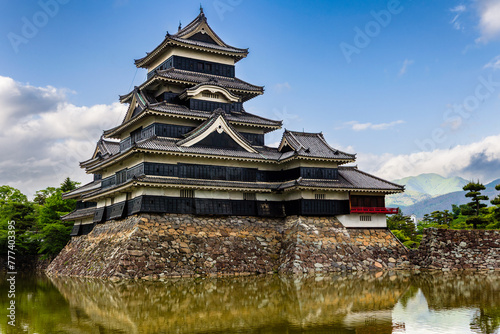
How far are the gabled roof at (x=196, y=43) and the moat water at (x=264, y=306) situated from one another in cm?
1798

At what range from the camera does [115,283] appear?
81.0ft

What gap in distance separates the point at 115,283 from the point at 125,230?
5598mm

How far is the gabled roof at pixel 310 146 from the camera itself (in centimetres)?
3341

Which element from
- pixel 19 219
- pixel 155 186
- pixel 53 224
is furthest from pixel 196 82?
pixel 19 219

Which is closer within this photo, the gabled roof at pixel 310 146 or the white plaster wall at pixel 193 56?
the gabled roof at pixel 310 146

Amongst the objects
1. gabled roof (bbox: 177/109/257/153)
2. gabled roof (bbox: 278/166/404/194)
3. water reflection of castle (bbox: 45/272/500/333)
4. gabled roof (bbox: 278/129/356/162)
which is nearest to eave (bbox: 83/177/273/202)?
gabled roof (bbox: 278/166/404/194)

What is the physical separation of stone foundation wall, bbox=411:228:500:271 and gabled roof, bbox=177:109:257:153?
516 inches

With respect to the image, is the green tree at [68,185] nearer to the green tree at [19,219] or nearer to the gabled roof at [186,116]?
the green tree at [19,219]

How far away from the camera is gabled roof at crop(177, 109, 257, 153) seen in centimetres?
3173

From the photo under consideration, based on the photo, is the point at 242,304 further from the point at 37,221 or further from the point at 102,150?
the point at 37,221

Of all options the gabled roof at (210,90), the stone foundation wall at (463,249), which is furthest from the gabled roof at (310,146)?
the stone foundation wall at (463,249)

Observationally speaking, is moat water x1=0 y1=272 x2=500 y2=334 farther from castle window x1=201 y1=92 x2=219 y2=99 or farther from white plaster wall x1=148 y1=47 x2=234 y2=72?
white plaster wall x1=148 y1=47 x2=234 y2=72

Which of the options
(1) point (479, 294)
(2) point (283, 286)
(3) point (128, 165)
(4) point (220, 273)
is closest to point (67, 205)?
(3) point (128, 165)

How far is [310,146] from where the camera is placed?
34.7 meters
